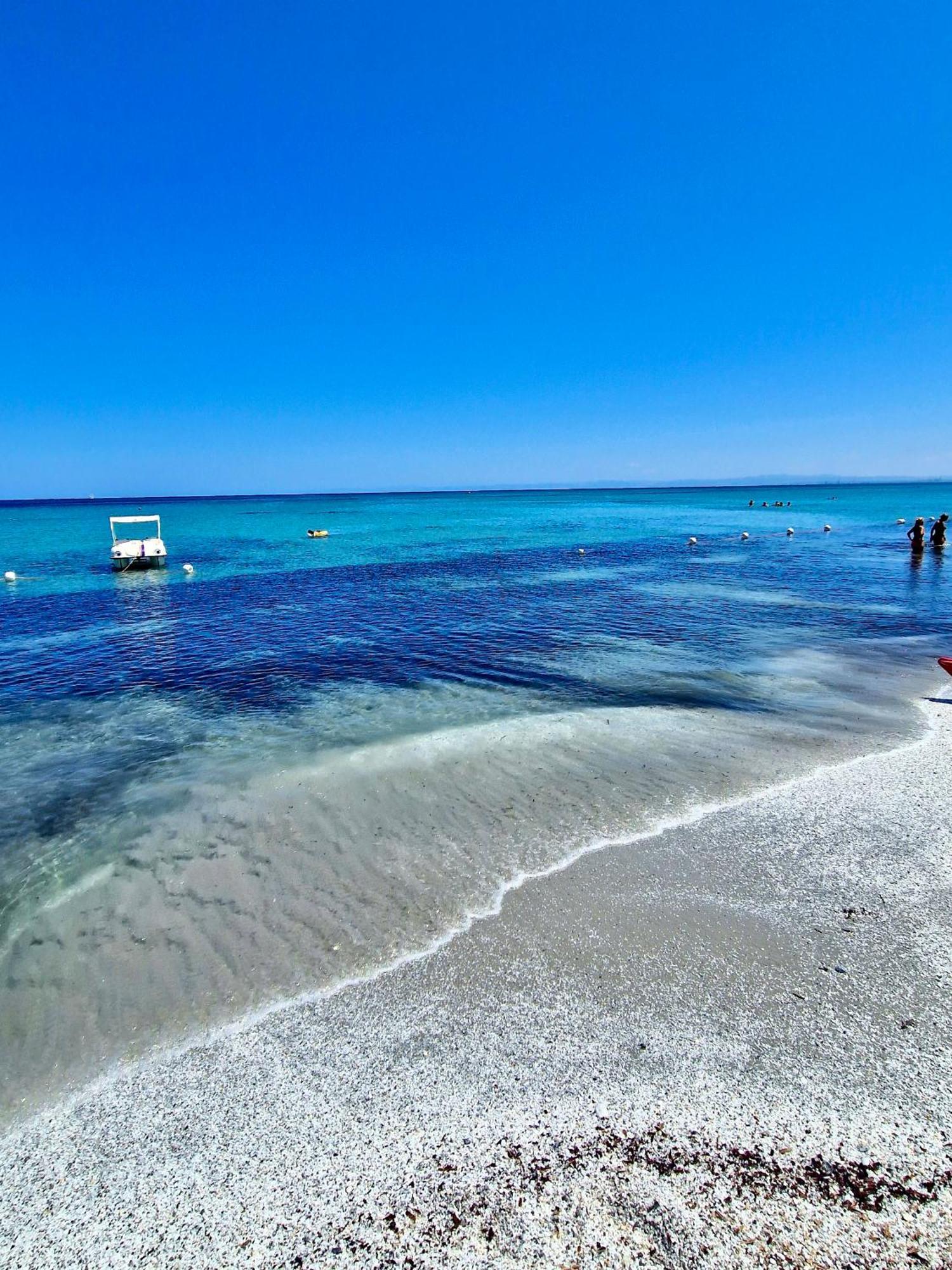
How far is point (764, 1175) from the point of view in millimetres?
3934

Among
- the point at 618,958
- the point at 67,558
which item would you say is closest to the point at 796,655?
the point at 618,958

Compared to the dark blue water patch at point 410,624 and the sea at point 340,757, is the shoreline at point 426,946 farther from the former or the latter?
the dark blue water patch at point 410,624

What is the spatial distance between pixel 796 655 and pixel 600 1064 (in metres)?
15.5

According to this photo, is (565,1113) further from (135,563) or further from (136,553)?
(135,563)

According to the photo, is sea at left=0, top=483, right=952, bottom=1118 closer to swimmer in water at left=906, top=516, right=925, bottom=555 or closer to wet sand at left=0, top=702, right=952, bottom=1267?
wet sand at left=0, top=702, right=952, bottom=1267

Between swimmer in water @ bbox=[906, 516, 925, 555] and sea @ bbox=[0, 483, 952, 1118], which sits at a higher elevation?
swimmer in water @ bbox=[906, 516, 925, 555]

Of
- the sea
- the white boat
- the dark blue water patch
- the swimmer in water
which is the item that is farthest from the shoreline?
the swimmer in water

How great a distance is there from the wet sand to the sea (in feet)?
2.60

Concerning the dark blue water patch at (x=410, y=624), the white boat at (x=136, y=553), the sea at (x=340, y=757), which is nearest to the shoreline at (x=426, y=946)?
the sea at (x=340, y=757)

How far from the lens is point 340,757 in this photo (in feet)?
36.3

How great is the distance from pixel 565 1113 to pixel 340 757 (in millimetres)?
7509

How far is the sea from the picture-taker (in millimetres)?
6270

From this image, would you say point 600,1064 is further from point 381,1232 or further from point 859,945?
point 859,945

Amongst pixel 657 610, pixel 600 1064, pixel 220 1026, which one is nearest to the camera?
pixel 600 1064
